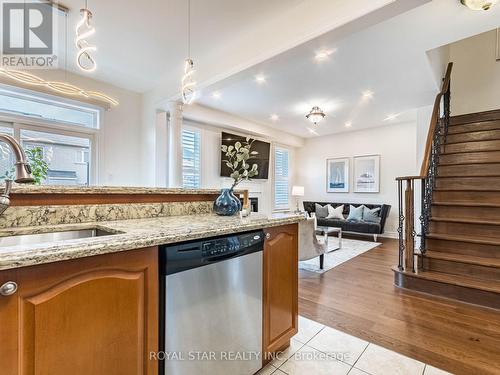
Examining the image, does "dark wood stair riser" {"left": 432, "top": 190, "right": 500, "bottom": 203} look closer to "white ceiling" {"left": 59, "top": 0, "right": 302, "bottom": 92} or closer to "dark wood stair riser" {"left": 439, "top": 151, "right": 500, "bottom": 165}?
"dark wood stair riser" {"left": 439, "top": 151, "right": 500, "bottom": 165}

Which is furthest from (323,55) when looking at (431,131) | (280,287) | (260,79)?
(280,287)

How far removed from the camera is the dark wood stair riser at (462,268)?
8.62 feet

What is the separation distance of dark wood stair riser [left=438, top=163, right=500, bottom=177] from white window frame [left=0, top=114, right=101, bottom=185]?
5.45 metres

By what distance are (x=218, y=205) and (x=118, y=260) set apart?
1.03m

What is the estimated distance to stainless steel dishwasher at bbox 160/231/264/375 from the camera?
111 centimetres

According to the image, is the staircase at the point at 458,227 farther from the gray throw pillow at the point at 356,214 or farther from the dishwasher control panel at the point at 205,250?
the gray throw pillow at the point at 356,214

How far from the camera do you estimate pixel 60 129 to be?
385 centimetres

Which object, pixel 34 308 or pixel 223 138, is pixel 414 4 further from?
pixel 223 138

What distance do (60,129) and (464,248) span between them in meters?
5.68

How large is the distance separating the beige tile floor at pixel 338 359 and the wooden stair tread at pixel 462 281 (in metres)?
1.33

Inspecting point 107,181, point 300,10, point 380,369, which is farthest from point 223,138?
point 380,369

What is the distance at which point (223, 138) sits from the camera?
603 cm

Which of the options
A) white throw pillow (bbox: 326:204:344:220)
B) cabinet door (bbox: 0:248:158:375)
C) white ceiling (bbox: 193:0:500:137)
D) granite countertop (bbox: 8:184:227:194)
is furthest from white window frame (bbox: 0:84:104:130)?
white throw pillow (bbox: 326:204:344:220)

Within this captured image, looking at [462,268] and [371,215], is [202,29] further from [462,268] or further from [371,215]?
[371,215]
